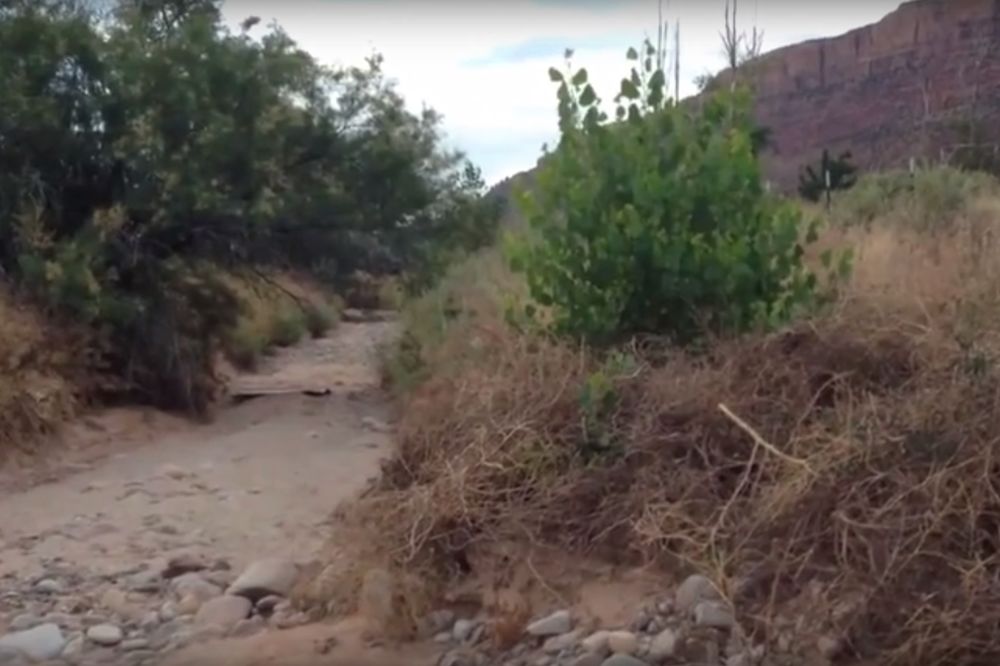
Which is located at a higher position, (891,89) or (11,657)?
(891,89)

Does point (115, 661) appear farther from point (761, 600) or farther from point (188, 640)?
point (761, 600)

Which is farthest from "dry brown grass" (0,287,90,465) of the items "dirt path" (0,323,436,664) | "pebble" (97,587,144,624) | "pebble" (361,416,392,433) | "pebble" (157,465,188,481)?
"pebble" (97,587,144,624)

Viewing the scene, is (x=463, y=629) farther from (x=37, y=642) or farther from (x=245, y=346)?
(x=245, y=346)

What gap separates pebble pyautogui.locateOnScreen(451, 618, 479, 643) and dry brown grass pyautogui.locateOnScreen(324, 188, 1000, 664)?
37cm

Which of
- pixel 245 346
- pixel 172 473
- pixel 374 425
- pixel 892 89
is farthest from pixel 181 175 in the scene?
pixel 892 89

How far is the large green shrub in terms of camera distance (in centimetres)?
788

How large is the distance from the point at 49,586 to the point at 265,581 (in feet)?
4.71

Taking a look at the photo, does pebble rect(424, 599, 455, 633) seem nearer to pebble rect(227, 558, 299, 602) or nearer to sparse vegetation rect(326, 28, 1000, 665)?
sparse vegetation rect(326, 28, 1000, 665)

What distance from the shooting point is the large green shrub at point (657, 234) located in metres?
7.88

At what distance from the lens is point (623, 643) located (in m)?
5.97

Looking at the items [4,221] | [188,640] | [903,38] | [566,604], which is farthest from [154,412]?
[903,38]

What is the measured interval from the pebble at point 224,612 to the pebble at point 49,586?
3.77 feet

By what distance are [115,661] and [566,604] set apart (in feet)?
7.07

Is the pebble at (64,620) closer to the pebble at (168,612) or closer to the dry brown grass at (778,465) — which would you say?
the pebble at (168,612)
